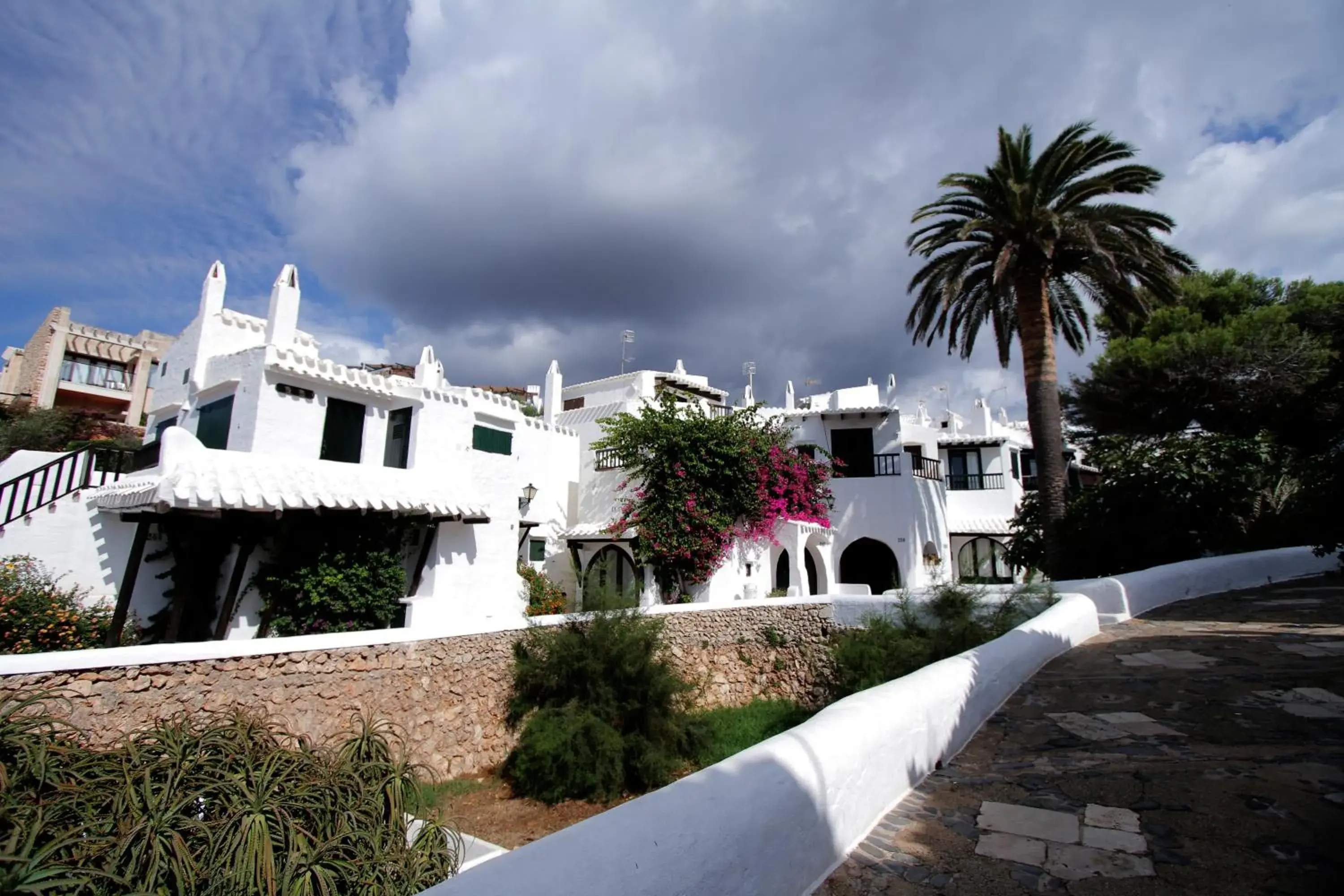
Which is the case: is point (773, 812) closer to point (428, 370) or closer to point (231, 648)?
point (231, 648)

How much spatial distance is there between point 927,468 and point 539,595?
602 inches

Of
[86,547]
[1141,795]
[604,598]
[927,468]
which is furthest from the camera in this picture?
[927,468]

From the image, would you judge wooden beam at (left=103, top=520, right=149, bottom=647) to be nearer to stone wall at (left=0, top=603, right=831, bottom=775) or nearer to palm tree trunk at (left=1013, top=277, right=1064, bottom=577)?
stone wall at (left=0, top=603, right=831, bottom=775)

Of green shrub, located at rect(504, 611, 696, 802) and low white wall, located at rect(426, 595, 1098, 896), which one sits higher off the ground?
low white wall, located at rect(426, 595, 1098, 896)

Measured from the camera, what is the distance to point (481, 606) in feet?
44.7

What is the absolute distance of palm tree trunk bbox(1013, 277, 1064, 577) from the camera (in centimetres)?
1552

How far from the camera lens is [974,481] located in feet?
83.7

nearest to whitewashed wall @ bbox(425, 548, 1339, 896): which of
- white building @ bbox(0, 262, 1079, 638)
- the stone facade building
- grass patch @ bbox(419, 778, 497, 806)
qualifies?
grass patch @ bbox(419, 778, 497, 806)

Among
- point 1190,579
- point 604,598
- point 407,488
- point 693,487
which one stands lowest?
point 604,598

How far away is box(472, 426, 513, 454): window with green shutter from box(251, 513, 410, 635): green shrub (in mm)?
3575

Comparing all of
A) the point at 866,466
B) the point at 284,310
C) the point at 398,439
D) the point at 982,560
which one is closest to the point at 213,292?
the point at 284,310

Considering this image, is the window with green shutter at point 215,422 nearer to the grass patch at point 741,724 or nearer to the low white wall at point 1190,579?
the grass patch at point 741,724

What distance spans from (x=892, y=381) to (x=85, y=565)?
2373 cm

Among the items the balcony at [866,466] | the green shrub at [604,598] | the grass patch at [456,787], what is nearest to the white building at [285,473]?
the green shrub at [604,598]
